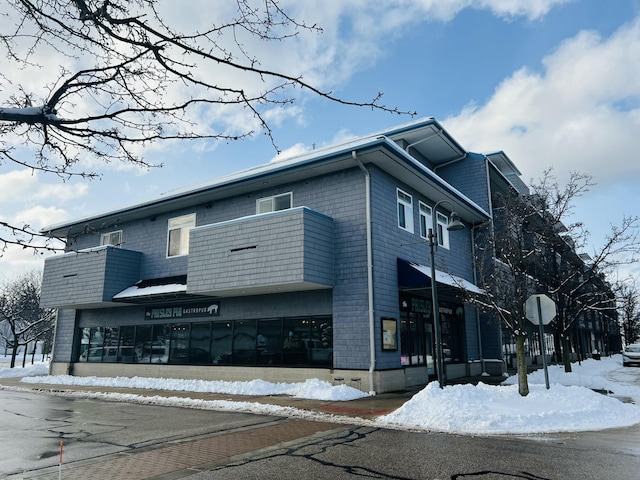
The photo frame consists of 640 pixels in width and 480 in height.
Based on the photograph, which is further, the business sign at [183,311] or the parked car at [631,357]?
the parked car at [631,357]

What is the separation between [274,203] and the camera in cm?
1888

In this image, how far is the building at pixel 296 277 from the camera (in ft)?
52.4

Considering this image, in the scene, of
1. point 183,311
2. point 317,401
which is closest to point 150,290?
point 183,311

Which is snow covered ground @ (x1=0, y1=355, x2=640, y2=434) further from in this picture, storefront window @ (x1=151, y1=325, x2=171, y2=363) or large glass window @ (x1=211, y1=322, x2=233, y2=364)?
storefront window @ (x1=151, y1=325, x2=171, y2=363)

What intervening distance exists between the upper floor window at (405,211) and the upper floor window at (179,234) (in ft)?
30.7

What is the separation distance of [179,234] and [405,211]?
10.5 m

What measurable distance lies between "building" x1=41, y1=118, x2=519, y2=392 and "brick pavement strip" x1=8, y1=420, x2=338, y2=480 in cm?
646

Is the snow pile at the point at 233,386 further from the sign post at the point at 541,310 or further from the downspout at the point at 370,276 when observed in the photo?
the sign post at the point at 541,310

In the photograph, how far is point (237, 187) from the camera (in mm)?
Result: 18922

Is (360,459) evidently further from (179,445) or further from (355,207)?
(355,207)

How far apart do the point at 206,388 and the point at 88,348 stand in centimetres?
1024

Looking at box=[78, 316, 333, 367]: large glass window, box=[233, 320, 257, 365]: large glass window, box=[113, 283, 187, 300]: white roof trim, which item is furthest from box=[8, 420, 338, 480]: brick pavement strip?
box=[113, 283, 187, 300]: white roof trim

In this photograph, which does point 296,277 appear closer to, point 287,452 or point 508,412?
point 508,412

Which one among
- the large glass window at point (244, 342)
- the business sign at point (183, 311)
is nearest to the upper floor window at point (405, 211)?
the large glass window at point (244, 342)
